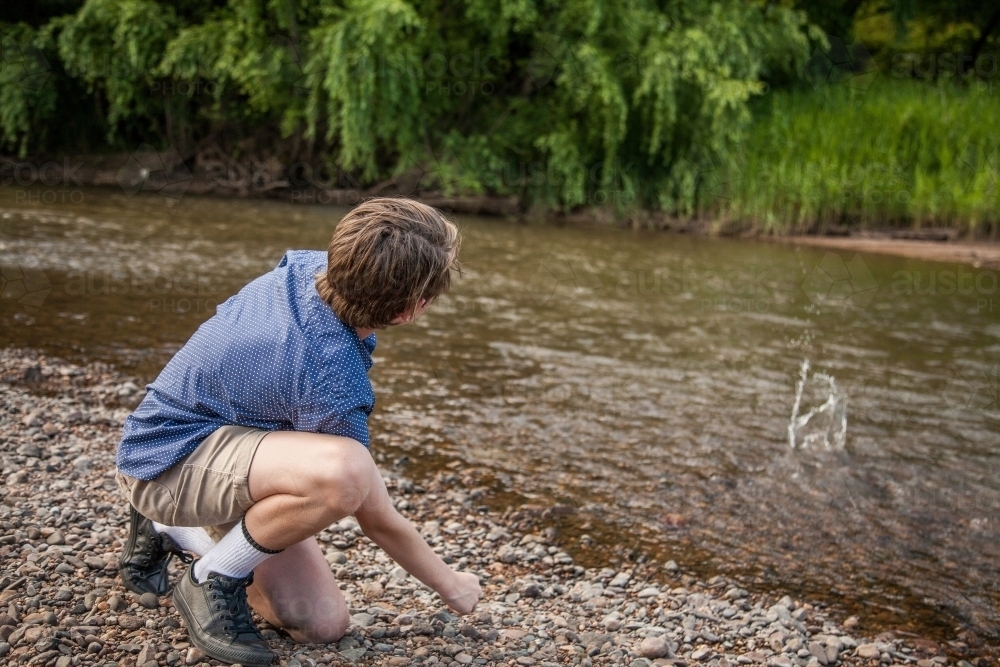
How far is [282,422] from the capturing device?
2.40m

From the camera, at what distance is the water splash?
4.79 metres

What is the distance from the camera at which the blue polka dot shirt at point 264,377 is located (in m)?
2.25

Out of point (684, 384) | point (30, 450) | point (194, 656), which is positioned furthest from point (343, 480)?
point (684, 384)

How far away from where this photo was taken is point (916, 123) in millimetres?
12758

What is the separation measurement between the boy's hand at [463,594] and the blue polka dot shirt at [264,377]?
1.84 feet

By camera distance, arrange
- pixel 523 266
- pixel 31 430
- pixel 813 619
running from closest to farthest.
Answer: pixel 813 619 < pixel 31 430 < pixel 523 266

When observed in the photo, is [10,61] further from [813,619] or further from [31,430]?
[813,619]

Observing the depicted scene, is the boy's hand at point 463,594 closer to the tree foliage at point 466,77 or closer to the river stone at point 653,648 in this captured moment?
the river stone at point 653,648

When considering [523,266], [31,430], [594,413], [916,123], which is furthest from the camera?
A: [916,123]

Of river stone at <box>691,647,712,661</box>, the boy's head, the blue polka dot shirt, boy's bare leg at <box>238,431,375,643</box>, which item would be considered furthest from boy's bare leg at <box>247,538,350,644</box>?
river stone at <box>691,647,712,661</box>

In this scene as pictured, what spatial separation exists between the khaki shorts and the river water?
5.20 ft

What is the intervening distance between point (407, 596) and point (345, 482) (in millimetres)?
875

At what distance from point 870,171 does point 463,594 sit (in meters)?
11.2

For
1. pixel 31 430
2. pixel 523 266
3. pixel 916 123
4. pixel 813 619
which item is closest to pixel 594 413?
pixel 813 619
